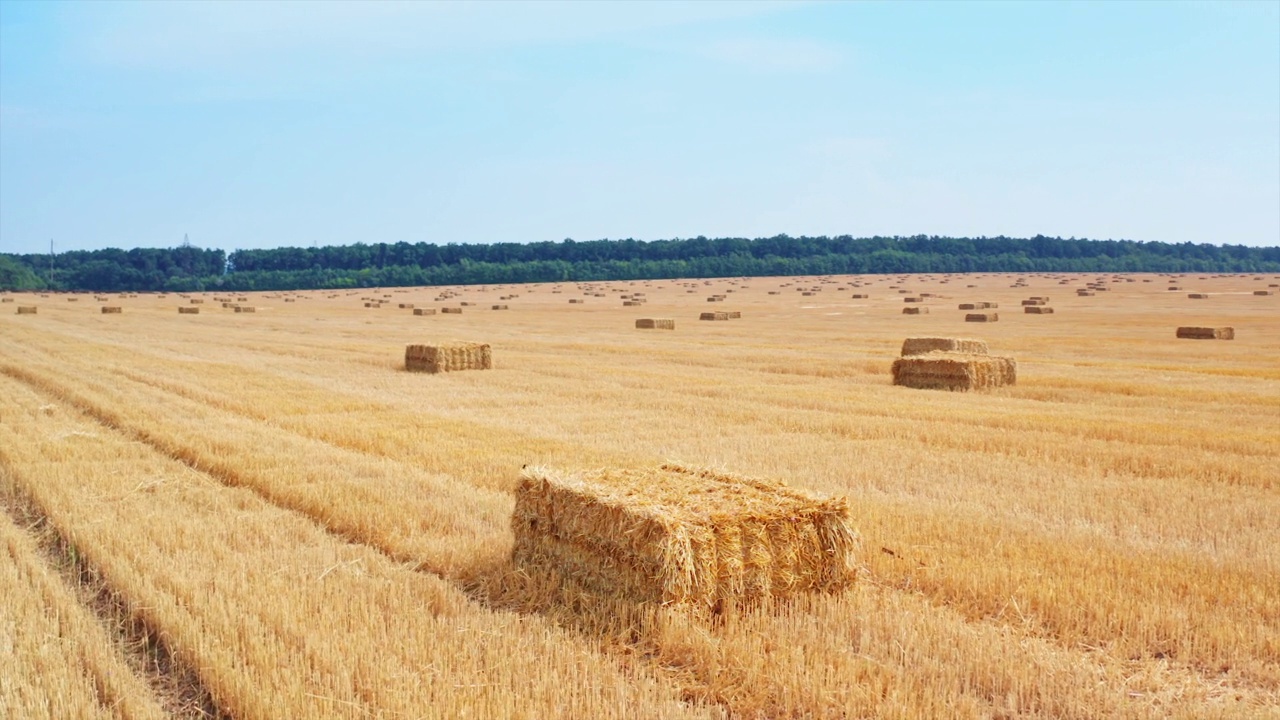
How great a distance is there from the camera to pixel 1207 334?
36.0m

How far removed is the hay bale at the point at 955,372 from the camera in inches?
869

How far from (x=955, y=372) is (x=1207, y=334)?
1823 centimetres

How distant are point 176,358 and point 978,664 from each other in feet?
85.1

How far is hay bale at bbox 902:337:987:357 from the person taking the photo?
28.2 metres

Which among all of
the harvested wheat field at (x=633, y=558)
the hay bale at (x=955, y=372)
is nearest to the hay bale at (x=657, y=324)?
the hay bale at (x=955, y=372)

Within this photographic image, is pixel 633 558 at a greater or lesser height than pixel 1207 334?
greater

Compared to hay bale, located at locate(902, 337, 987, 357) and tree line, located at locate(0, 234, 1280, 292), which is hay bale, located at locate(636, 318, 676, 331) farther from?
tree line, located at locate(0, 234, 1280, 292)

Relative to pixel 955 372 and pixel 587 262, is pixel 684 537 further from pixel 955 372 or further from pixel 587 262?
pixel 587 262

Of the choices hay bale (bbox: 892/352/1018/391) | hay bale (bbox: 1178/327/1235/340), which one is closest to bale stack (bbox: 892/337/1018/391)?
hay bale (bbox: 892/352/1018/391)

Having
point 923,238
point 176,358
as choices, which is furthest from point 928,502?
point 923,238

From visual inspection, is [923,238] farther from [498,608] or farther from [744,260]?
[498,608]

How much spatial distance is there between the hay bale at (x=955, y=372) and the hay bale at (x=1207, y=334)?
16.7 metres

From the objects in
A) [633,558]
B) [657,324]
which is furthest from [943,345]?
[633,558]

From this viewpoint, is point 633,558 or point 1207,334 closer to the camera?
point 633,558
